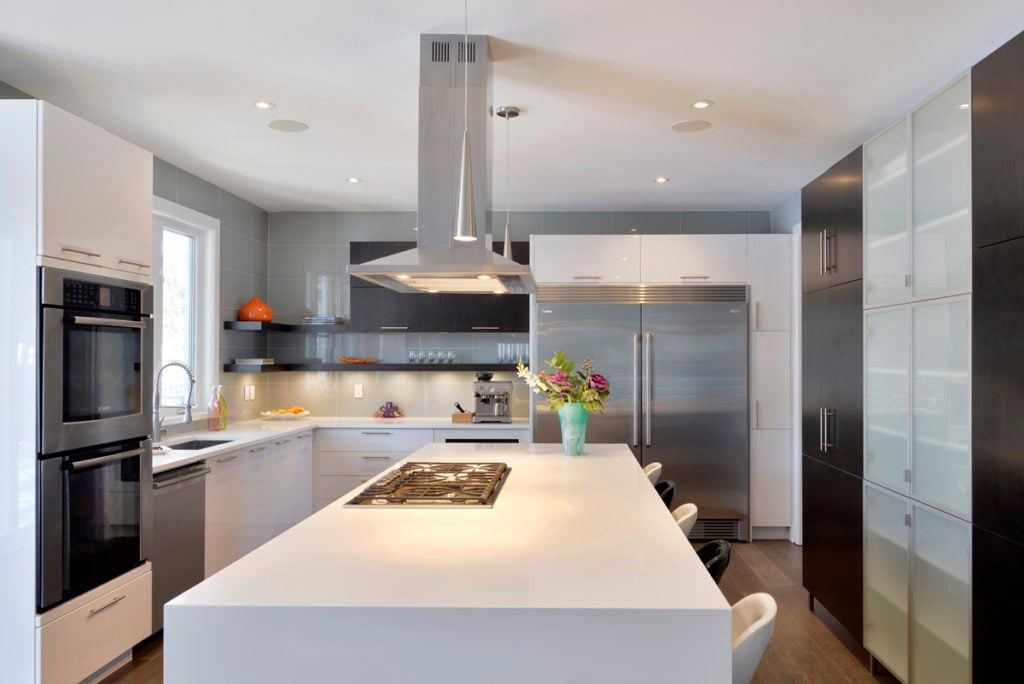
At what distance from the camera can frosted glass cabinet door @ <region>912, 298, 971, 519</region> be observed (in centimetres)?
234

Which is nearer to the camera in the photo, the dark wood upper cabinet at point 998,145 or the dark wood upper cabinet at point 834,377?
the dark wood upper cabinet at point 998,145

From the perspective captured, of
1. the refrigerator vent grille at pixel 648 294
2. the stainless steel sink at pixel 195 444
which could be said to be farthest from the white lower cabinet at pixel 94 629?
the refrigerator vent grille at pixel 648 294

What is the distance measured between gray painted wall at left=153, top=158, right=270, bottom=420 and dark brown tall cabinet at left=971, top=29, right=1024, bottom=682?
4.24m

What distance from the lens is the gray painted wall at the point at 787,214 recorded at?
200 inches

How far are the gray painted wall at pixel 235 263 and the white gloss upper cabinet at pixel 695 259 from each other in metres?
3.05

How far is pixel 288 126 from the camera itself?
11.9 ft

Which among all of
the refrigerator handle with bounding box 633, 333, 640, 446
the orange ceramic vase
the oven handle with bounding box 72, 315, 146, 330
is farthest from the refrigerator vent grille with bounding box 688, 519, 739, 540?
the oven handle with bounding box 72, 315, 146, 330

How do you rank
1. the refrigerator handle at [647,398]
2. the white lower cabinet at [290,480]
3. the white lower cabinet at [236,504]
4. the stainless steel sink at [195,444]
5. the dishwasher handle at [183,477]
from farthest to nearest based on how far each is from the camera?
the refrigerator handle at [647,398]
the white lower cabinet at [290,480]
the stainless steel sink at [195,444]
the white lower cabinet at [236,504]
the dishwasher handle at [183,477]

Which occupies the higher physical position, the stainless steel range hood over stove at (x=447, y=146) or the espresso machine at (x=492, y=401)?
the stainless steel range hood over stove at (x=447, y=146)

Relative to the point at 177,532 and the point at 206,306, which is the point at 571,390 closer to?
the point at 177,532

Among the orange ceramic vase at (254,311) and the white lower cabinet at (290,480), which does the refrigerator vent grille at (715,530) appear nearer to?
the white lower cabinet at (290,480)

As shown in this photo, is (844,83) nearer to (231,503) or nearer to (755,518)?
(755,518)

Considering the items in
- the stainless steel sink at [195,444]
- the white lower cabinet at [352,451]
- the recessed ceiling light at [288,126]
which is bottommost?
the white lower cabinet at [352,451]

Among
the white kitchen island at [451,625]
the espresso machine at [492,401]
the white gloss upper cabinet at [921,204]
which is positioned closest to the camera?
the white kitchen island at [451,625]
